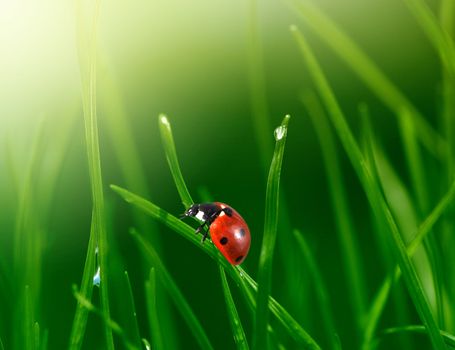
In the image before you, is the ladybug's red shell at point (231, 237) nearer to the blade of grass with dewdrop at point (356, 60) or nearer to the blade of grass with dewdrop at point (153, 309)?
the blade of grass with dewdrop at point (153, 309)

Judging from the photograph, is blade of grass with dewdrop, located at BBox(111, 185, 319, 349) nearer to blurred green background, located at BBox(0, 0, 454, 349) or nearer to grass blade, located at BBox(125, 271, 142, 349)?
grass blade, located at BBox(125, 271, 142, 349)

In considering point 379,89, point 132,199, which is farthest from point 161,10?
point 132,199

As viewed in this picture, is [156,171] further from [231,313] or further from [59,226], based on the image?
[231,313]

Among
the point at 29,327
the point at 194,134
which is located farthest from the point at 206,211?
the point at 194,134

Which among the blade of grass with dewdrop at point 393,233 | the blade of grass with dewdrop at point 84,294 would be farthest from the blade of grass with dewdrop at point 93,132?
the blade of grass with dewdrop at point 393,233

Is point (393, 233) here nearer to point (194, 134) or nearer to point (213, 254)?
point (213, 254)

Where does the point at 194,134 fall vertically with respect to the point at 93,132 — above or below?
below
